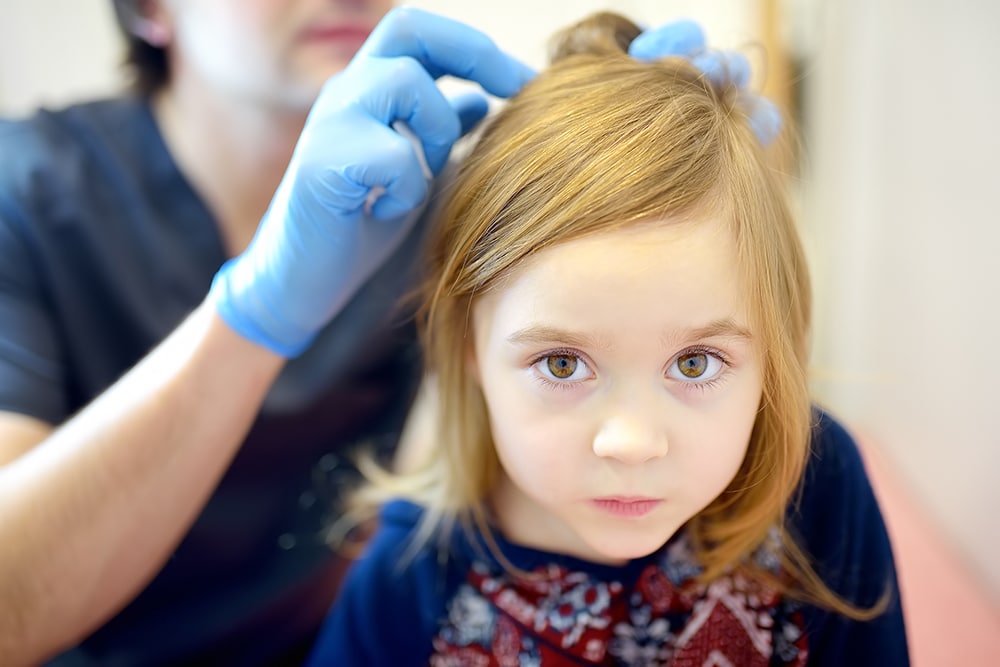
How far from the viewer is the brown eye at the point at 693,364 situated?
1.78 ft

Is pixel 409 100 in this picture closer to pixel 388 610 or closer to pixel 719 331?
pixel 719 331

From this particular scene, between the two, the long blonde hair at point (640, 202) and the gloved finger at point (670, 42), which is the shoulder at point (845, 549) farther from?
the gloved finger at point (670, 42)

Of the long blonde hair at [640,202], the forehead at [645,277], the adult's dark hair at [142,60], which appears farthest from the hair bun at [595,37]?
the adult's dark hair at [142,60]

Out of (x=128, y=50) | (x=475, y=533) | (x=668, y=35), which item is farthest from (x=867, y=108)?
(x=128, y=50)

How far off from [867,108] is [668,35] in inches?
26.9

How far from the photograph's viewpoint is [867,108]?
1.22 m

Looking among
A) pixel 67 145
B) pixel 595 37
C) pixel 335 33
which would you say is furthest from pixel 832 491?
pixel 67 145

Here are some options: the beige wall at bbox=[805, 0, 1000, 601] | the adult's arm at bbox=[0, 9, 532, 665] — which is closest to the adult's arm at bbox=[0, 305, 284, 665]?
the adult's arm at bbox=[0, 9, 532, 665]

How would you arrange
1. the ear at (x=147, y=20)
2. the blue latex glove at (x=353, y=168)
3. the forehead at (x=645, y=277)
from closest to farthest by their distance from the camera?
the forehead at (x=645, y=277), the blue latex glove at (x=353, y=168), the ear at (x=147, y=20)

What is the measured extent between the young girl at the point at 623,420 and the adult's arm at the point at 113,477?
0.17 m

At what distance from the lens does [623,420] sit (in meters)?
0.53

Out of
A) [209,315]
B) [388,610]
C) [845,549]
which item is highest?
[209,315]

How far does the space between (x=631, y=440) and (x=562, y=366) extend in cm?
7

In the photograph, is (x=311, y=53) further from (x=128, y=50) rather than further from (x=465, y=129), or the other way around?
(x=128, y=50)
